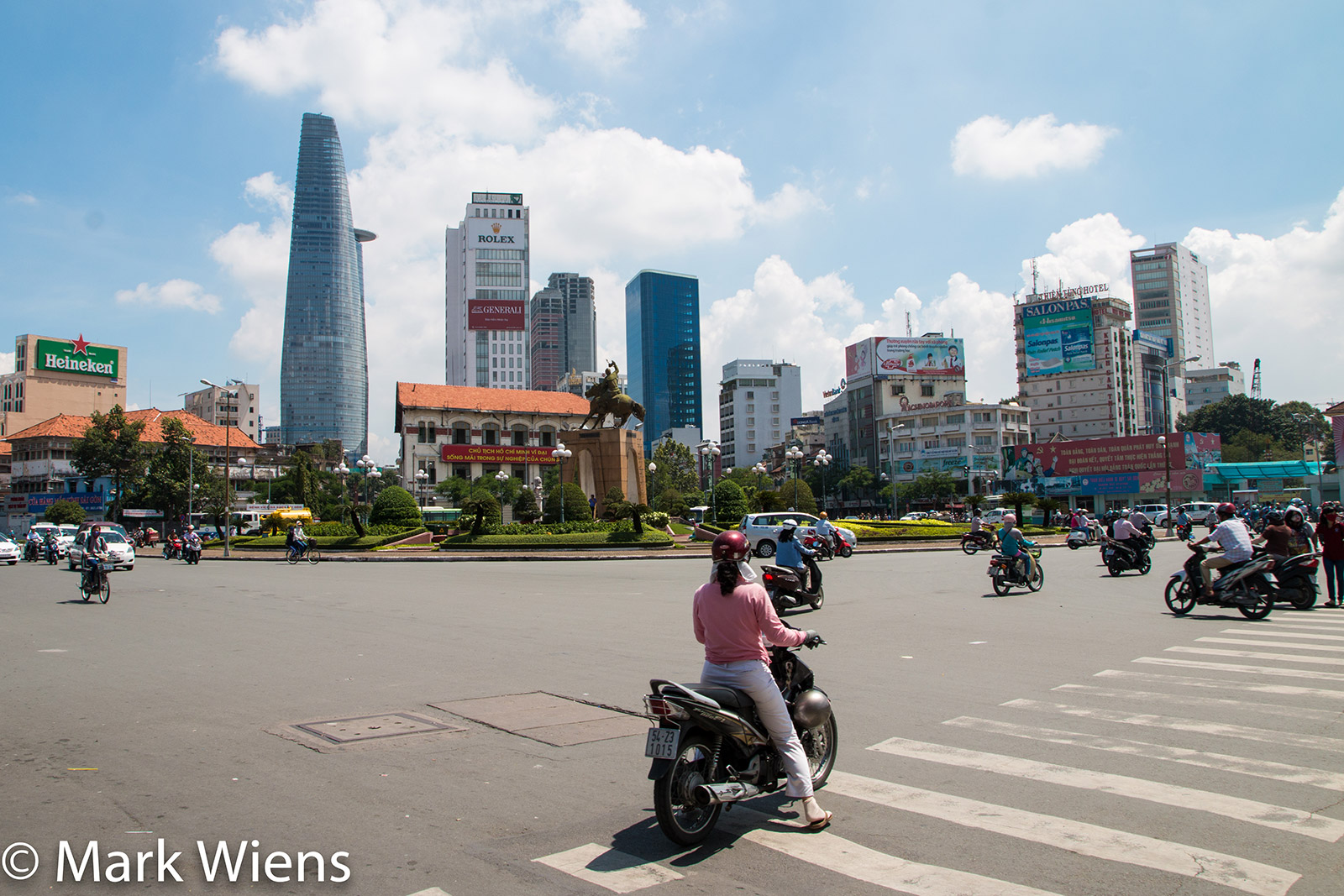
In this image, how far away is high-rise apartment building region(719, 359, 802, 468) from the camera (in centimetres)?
14125

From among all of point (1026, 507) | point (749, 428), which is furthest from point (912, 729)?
point (749, 428)

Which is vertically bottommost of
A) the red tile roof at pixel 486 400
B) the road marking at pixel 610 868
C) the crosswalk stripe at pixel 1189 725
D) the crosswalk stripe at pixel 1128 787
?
the crosswalk stripe at pixel 1189 725

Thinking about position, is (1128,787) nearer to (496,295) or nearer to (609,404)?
(609,404)

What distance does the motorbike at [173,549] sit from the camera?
1430 inches

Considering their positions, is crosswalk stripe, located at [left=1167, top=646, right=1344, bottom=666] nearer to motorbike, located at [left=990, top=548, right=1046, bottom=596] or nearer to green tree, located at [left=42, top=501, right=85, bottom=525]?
→ motorbike, located at [left=990, top=548, right=1046, bottom=596]

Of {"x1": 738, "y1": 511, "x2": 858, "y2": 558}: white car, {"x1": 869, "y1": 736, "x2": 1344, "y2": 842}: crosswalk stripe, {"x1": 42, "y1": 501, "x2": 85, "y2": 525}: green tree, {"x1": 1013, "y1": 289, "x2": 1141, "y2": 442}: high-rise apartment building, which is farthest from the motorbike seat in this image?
{"x1": 1013, "y1": 289, "x2": 1141, "y2": 442}: high-rise apartment building

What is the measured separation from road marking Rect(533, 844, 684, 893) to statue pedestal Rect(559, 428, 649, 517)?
133 ft

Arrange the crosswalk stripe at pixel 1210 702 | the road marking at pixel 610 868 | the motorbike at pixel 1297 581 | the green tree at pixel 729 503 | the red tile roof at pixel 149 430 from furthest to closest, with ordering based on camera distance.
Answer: the red tile roof at pixel 149 430, the green tree at pixel 729 503, the motorbike at pixel 1297 581, the crosswalk stripe at pixel 1210 702, the road marking at pixel 610 868

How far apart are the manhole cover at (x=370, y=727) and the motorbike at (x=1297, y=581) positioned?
13.0 meters

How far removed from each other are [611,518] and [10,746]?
33599 millimetres

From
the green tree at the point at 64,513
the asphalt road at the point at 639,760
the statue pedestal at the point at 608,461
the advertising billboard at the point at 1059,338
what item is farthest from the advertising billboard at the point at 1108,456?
the green tree at the point at 64,513

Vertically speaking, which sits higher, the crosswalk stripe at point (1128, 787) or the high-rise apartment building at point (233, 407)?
the high-rise apartment building at point (233, 407)

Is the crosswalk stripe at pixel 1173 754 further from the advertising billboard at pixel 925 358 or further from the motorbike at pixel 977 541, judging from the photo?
the advertising billboard at pixel 925 358

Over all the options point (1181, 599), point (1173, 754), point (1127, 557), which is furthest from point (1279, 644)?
point (1127, 557)
